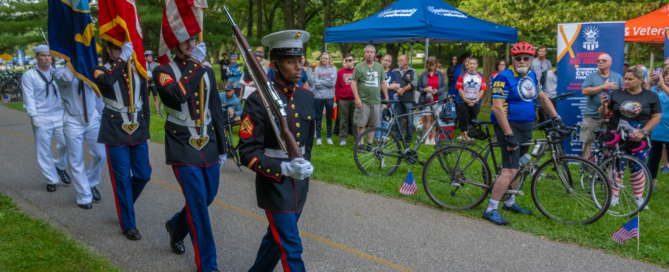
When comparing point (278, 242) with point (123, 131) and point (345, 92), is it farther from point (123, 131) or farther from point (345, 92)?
point (345, 92)

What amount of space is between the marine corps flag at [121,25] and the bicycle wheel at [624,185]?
5334mm

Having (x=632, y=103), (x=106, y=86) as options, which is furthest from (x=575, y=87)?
(x=106, y=86)

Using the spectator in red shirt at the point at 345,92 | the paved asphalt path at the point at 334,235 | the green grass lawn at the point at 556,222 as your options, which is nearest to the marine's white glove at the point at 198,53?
the paved asphalt path at the point at 334,235

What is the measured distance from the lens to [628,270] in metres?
4.16

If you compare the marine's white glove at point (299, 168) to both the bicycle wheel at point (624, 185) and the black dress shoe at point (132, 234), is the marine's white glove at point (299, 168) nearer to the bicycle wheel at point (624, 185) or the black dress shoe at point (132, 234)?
the black dress shoe at point (132, 234)

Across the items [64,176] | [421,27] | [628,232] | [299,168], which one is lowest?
[64,176]

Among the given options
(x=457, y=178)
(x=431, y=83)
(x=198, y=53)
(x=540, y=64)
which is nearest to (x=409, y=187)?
(x=457, y=178)

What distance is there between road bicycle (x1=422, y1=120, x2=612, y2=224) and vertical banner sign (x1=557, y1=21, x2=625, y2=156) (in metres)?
3.28

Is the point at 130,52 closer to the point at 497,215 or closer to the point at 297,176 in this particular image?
the point at 297,176

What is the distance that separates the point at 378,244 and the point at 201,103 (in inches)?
83.5

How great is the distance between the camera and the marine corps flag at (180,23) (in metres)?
3.93

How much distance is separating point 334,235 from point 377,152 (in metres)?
2.83

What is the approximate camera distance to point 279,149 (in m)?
3.01

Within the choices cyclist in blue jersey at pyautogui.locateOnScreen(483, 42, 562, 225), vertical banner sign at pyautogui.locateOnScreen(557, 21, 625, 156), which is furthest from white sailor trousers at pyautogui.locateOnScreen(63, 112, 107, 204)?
vertical banner sign at pyautogui.locateOnScreen(557, 21, 625, 156)
